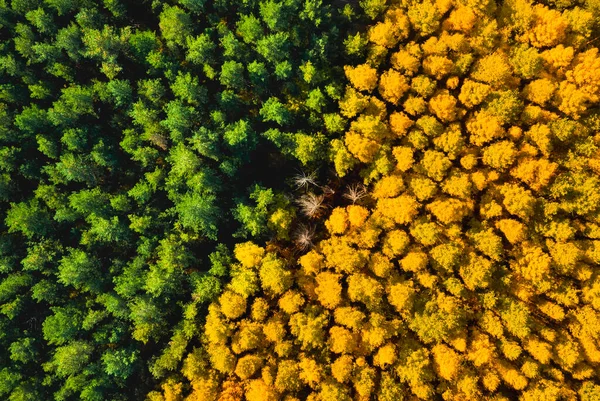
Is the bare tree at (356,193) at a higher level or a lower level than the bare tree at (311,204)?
higher

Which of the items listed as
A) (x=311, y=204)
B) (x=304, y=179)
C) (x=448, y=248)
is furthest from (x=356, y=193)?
(x=448, y=248)

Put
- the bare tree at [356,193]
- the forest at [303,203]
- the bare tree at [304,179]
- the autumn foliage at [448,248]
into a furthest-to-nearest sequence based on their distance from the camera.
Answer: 1. the bare tree at [304,179]
2. the bare tree at [356,193]
3. the forest at [303,203]
4. the autumn foliage at [448,248]

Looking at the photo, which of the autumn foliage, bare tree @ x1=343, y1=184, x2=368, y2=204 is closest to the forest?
the autumn foliage

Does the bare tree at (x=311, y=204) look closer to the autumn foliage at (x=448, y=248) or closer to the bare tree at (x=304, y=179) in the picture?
the bare tree at (x=304, y=179)

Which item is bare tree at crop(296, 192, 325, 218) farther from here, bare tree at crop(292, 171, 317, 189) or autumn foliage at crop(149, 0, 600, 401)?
autumn foliage at crop(149, 0, 600, 401)

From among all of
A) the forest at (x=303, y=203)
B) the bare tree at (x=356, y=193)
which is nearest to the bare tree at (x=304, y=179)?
the forest at (x=303, y=203)

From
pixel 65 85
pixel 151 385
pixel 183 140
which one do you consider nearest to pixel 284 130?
pixel 183 140

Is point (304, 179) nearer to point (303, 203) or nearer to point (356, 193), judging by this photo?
point (303, 203)

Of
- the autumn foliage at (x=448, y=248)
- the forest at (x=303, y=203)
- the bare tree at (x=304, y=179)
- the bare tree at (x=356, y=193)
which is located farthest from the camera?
Result: the bare tree at (x=304, y=179)

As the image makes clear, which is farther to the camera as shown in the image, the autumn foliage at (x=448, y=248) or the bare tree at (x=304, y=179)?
the bare tree at (x=304, y=179)
